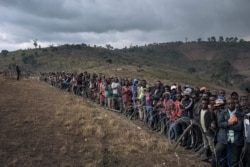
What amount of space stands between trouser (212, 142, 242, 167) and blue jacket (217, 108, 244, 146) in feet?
0.46

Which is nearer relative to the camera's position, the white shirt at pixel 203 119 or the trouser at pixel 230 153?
the trouser at pixel 230 153

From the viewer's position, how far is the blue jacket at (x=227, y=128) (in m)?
8.34

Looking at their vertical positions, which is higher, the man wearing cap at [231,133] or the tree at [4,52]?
the tree at [4,52]

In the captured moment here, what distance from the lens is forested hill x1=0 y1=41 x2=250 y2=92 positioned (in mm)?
70688

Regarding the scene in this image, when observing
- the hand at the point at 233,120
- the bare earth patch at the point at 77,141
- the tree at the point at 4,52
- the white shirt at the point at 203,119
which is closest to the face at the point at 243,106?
the hand at the point at 233,120

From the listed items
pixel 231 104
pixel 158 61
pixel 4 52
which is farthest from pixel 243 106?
pixel 158 61

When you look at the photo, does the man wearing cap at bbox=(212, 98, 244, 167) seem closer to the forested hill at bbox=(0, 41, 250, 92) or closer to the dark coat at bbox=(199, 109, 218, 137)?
the dark coat at bbox=(199, 109, 218, 137)

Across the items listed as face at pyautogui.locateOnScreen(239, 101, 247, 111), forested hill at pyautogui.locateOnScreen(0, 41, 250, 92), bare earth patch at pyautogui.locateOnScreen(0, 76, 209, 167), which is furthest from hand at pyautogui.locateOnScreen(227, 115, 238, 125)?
forested hill at pyautogui.locateOnScreen(0, 41, 250, 92)

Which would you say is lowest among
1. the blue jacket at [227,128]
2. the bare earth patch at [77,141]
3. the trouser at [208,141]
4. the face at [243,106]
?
the bare earth patch at [77,141]

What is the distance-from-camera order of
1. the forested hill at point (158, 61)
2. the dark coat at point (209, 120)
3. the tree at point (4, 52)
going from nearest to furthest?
the dark coat at point (209, 120)
the forested hill at point (158, 61)
the tree at point (4, 52)

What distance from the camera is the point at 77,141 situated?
1153 cm

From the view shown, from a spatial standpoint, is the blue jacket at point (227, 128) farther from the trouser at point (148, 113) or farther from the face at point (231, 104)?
the trouser at point (148, 113)

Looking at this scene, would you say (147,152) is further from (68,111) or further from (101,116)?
(68,111)

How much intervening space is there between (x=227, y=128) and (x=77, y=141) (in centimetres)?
526
